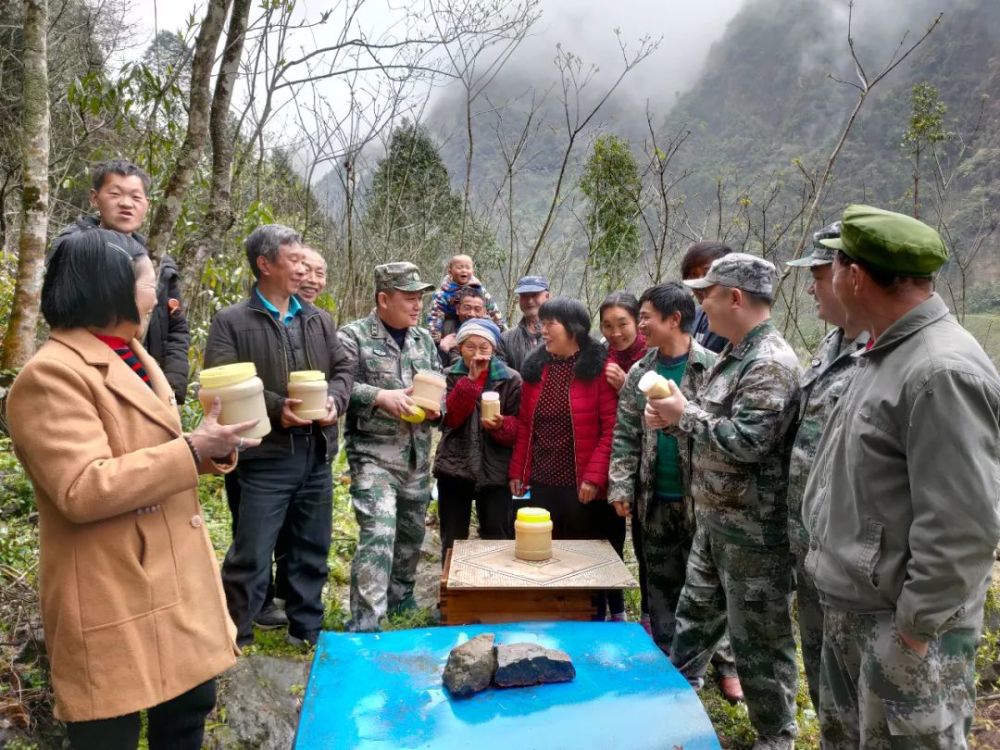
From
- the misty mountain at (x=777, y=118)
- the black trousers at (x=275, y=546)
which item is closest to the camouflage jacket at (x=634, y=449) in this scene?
the black trousers at (x=275, y=546)

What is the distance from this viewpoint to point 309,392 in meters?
2.78

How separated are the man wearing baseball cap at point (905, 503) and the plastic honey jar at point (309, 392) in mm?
1929

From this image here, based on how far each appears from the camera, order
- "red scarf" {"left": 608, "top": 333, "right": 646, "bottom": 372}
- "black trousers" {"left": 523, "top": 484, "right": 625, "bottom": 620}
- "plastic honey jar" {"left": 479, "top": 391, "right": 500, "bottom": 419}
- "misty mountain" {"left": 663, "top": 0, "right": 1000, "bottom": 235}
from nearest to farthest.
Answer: "plastic honey jar" {"left": 479, "top": 391, "right": 500, "bottom": 419} → "black trousers" {"left": 523, "top": 484, "right": 625, "bottom": 620} → "red scarf" {"left": 608, "top": 333, "right": 646, "bottom": 372} → "misty mountain" {"left": 663, "top": 0, "right": 1000, "bottom": 235}

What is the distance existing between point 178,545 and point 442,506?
87.8 inches

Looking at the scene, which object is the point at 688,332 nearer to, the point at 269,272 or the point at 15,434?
the point at 269,272

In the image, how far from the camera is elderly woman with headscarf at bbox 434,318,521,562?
3.66m

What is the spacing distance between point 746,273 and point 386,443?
1916 millimetres

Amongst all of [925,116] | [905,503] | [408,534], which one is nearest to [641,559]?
[408,534]

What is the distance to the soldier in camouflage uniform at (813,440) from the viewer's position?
7.34 ft

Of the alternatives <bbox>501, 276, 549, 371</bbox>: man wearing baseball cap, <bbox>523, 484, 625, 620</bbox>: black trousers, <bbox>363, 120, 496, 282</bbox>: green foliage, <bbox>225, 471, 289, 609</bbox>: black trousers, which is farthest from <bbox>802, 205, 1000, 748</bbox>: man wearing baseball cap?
<bbox>363, 120, 496, 282</bbox>: green foliage

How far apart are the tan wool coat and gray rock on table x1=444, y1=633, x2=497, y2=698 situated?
2.47 ft

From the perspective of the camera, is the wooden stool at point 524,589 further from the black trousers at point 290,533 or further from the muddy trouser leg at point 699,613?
the black trousers at point 290,533

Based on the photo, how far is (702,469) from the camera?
2.62m

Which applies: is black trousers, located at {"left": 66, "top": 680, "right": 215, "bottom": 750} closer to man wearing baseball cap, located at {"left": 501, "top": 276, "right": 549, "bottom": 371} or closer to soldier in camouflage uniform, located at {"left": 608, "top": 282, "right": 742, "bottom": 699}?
soldier in camouflage uniform, located at {"left": 608, "top": 282, "right": 742, "bottom": 699}
